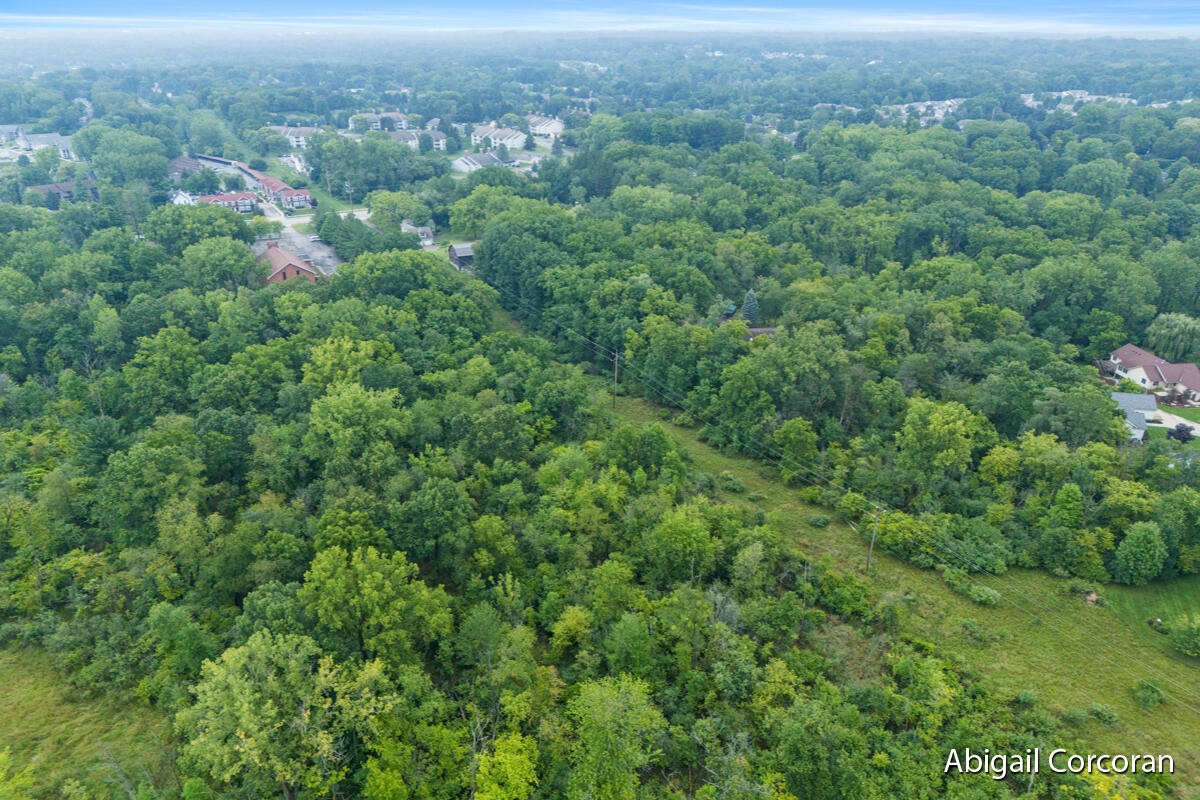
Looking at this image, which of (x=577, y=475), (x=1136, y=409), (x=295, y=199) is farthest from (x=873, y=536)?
(x=295, y=199)

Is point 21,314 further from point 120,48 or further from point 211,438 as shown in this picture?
Answer: point 120,48

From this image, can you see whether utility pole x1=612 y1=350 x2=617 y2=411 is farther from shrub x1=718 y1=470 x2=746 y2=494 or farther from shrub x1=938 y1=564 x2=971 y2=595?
shrub x1=938 y1=564 x2=971 y2=595

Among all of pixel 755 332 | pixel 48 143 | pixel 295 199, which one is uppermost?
pixel 48 143

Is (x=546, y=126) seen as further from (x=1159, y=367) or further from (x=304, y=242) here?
(x=1159, y=367)

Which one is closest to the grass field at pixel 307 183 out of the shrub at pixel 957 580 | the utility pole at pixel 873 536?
the utility pole at pixel 873 536

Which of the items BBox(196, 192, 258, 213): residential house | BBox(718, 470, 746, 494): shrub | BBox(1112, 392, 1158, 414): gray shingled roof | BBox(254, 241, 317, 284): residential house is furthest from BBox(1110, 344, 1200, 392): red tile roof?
BBox(196, 192, 258, 213): residential house

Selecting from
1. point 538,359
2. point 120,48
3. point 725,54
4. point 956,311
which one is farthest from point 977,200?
point 120,48

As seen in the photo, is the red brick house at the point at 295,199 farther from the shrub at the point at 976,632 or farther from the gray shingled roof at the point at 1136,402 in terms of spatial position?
the gray shingled roof at the point at 1136,402
